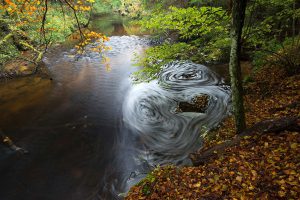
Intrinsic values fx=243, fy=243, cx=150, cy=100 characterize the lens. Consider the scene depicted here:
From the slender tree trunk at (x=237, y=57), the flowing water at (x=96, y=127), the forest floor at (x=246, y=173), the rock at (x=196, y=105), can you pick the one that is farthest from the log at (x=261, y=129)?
the rock at (x=196, y=105)

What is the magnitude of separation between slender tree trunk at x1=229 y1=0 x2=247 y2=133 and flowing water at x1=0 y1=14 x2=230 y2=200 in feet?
10.6

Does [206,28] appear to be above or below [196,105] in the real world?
above

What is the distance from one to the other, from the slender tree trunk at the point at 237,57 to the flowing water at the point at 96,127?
3242mm

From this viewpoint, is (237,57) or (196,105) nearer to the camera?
(237,57)

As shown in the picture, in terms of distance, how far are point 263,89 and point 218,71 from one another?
21.6ft

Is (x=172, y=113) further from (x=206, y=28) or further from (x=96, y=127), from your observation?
(x=206, y=28)

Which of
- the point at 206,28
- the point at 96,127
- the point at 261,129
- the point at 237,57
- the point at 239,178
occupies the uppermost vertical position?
the point at 206,28

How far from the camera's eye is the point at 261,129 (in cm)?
634

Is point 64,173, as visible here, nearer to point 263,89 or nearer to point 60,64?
point 263,89

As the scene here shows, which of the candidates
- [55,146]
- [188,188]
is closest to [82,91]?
[55,146]

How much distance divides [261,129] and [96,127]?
26.9ft

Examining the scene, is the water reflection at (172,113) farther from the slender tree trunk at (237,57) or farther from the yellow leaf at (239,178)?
the yellow leaf at (239,178)

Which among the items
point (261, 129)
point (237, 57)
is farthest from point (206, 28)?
point (261, 129)

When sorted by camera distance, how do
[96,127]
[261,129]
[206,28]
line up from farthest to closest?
[96,127] < [206,28] < [261,129]
